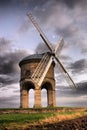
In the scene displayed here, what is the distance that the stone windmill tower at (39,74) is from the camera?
151 ft

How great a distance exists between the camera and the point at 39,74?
45656 mm

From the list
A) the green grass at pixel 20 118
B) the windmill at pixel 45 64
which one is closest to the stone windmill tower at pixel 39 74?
the windmill at pixel 45 64

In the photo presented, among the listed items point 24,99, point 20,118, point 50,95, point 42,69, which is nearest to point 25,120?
point 20,118

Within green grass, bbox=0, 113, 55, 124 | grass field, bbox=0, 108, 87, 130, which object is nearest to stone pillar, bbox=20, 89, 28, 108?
grass field, bbox=0, 108, 87, 130

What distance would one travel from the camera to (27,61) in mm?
47406

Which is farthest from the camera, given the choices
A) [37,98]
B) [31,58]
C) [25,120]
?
[31,58]

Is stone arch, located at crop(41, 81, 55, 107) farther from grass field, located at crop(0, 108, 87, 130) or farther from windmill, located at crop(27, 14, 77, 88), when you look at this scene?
grass field, located at crop(0, 108, 87, 130)

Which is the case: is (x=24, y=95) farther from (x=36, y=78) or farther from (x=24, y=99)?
(x=36, y=78)

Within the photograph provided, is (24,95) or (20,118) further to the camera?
(24,95)

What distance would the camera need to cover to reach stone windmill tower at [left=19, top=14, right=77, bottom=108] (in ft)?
151

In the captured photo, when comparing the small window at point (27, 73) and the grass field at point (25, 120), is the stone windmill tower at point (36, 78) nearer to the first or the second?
the small window at point (27, 73)

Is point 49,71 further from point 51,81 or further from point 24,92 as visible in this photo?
point 24,92

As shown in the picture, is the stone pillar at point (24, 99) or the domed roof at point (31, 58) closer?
the domed roof at point (31, 58)

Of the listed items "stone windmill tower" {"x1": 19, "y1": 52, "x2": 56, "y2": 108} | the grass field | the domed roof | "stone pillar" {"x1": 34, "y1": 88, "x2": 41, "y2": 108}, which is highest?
the domed roof
